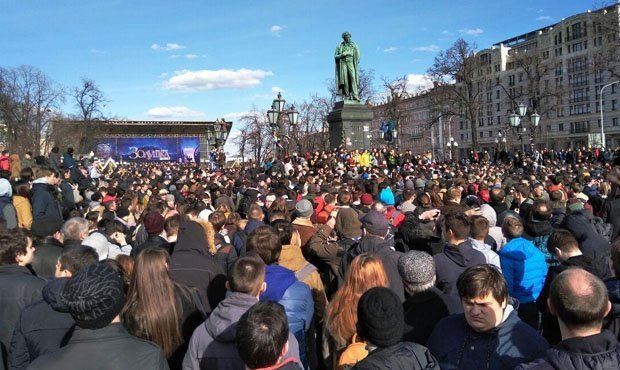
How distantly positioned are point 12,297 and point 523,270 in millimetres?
4445

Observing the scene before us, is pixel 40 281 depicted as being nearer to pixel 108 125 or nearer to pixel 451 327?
pixel 451 327

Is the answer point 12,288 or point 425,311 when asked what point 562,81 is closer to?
point 425,311

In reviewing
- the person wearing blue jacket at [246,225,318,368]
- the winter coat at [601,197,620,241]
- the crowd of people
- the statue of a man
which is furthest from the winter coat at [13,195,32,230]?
the statue of a man

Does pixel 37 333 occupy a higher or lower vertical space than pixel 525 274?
higher

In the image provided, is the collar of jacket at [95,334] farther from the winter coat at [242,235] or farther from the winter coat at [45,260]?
the winter coat at [242,235]

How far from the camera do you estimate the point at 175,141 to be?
7888 centimetres

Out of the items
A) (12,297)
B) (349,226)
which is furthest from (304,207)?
(12,297)

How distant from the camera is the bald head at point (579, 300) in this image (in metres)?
2.45

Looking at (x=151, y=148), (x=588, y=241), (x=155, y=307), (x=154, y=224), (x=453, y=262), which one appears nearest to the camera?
(x=155, y=307)

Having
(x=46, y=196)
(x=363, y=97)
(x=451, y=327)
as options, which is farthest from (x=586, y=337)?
(x=363, y=97)

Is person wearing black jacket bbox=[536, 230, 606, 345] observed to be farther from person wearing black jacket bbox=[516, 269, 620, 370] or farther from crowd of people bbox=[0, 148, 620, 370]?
person wearing black jacket bbox=[516, 269, 620, 370]

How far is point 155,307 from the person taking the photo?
12.1 ft

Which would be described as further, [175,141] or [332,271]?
[175,141]

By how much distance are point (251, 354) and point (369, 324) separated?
65 centimetres
